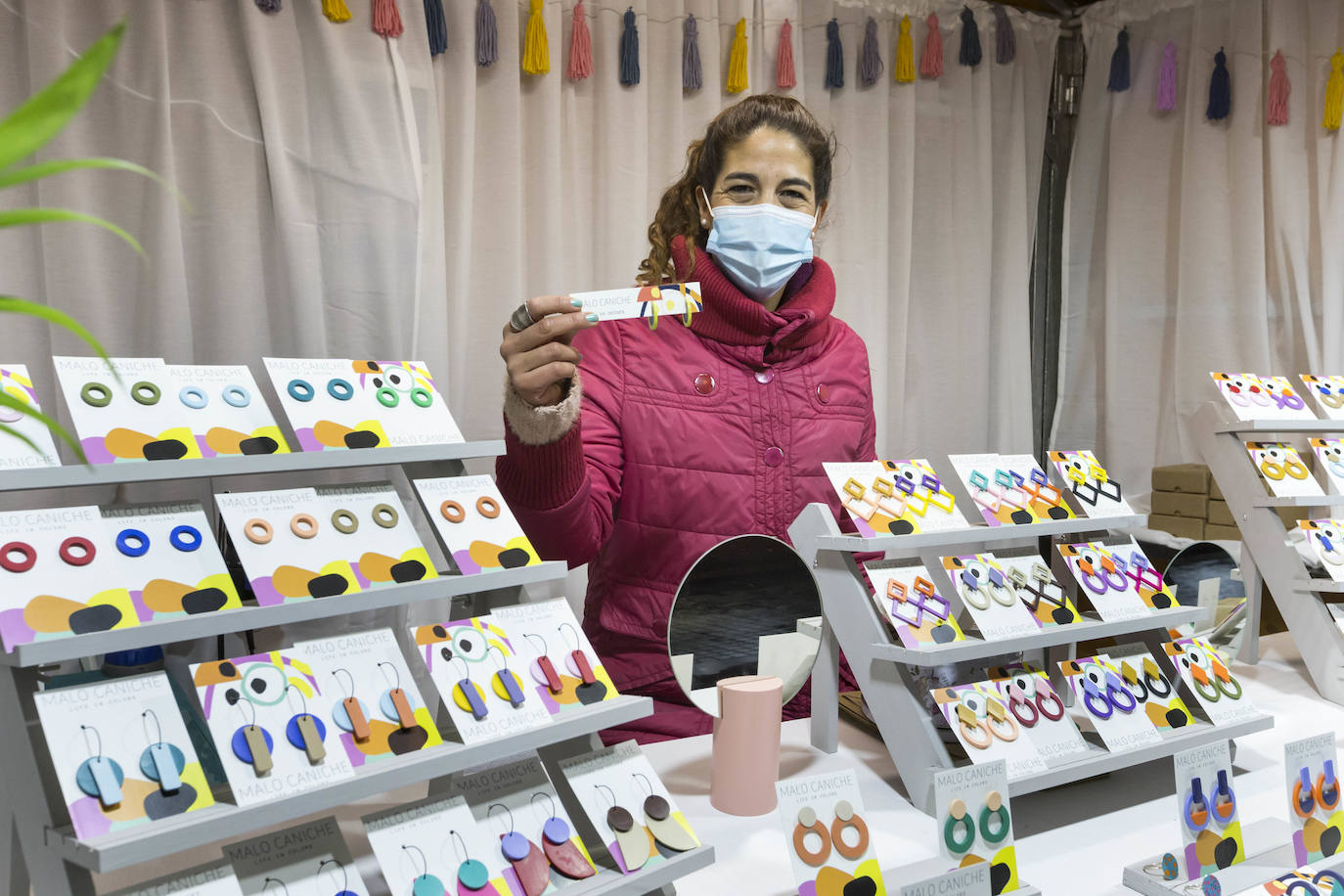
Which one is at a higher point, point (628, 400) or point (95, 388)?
point (95, 388)

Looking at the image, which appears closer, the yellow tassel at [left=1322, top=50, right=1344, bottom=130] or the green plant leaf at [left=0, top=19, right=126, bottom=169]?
the green plant leaf at [left=0, top=19, right=126, bottom=169]

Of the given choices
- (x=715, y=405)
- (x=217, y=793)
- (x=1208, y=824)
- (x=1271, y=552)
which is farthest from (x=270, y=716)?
(x=1271, y=552)

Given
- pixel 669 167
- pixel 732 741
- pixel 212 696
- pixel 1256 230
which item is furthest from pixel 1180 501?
pixel 212 696

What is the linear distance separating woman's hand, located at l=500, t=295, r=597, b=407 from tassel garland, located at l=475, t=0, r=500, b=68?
1.43 meters

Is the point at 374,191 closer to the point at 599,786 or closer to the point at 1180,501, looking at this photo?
the point at 599,786

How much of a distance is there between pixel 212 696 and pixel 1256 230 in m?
3.25

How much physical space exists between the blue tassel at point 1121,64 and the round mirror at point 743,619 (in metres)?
2.70

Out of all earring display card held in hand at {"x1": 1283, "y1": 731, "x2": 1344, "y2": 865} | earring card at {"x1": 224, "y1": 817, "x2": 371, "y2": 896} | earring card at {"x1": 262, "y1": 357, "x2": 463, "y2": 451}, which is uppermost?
earring card at {"x1": 262, "y1": 357, "x2": 463, "y2": 451}

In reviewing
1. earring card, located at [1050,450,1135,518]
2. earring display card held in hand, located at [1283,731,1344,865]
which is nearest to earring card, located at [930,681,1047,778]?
earring display card held in hand, located at [1283,731,1344,865]

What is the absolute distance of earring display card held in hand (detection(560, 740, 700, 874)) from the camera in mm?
911

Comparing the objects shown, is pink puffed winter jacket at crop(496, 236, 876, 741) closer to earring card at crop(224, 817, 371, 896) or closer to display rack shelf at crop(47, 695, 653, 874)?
display rack shelf at crop(47, 695, 653, 874)

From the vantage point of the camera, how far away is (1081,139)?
3426 mm

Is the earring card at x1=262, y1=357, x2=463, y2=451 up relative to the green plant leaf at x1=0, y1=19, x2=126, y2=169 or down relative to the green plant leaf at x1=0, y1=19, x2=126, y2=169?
down

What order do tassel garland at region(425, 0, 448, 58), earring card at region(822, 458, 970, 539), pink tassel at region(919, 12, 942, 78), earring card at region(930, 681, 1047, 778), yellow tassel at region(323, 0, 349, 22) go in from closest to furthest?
earring card at region(930, 681, 1047, 778)
earring card at region(822, 458, 970, 539)
yellow tassel at region(323, 0, 349, 22)
tassel garland at region(425, 0, 448, 58)
pink tassel at region(919, 12, 942, 78)
